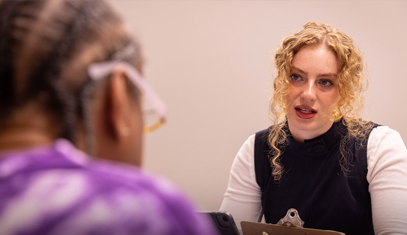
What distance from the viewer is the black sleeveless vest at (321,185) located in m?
1.50

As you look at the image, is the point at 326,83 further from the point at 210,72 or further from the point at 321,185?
the point at 210,72

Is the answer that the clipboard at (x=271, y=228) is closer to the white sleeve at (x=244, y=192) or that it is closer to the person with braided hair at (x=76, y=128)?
the white sleeve at (x=244, y=192)

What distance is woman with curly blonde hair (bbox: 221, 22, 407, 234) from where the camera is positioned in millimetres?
1493

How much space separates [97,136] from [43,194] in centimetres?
12

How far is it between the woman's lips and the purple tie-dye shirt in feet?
3.87

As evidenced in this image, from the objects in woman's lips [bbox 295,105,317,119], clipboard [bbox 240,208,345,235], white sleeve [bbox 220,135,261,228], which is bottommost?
white sleeve [bbox 220,135,261,228]

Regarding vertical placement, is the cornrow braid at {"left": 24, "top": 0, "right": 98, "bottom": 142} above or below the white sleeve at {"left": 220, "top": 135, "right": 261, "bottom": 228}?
above

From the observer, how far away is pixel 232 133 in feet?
8.42

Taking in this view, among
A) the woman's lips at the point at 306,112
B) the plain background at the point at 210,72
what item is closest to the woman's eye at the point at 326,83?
the woman's lips at the point at 306,112

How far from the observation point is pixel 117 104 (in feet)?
1.65

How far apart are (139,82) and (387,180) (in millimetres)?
1141

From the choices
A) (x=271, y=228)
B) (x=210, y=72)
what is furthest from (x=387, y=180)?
(x=210, y=72)

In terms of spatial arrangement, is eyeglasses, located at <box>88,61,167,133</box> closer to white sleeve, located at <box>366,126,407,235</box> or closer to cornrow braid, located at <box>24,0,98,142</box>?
cornrow braid, located at <box>24,0,98,142</box>

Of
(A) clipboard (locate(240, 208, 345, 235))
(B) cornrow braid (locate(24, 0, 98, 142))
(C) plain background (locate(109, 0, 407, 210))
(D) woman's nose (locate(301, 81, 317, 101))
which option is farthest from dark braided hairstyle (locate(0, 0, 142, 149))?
(C) plain background (locate(109, 0, 407, 210))
